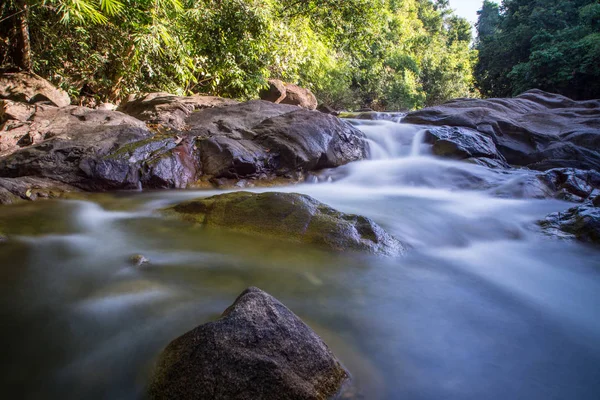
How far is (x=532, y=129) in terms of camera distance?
34.4 feet

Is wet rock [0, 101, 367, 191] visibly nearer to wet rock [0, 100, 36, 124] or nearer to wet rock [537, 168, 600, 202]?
wet rock [0, 100, 36, 124]

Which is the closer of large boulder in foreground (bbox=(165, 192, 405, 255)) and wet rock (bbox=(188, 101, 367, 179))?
large boulder in foreground (bbox=(165, 192, 405, 255))

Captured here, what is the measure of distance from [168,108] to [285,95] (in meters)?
7.46

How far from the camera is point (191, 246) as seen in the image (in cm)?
317

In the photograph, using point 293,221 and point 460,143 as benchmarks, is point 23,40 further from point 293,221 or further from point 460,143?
point 460,143

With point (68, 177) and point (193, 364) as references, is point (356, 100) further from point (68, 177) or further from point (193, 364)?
point (193, 364)

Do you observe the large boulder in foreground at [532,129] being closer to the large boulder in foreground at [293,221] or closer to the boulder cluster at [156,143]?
the boulder cluster at [156,143]

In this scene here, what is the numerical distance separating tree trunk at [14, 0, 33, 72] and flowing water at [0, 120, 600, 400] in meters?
6.11

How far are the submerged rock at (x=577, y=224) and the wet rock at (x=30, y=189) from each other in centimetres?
632

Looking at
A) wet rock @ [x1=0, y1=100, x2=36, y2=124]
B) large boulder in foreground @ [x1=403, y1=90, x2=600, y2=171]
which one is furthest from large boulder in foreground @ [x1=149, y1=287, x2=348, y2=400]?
large boulder in foreground @ [x1=403, y1=90, x2=600, y2=171]

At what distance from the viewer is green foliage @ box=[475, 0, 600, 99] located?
18.7m

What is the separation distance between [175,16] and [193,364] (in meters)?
9.49

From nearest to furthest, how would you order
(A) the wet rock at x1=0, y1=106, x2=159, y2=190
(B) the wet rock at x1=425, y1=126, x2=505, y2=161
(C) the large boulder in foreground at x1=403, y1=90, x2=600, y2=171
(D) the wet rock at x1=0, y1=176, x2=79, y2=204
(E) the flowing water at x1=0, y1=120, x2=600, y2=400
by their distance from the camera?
(E) the flowing water at x1=0, y1=120, x2=600, y2=400
(D) the wet rock at x1=0, y1=176, x2=79, y2=204
(A) the wet rock at x1=0, y1=106, x2=159, y2=190
(B) the wet rock at x1=425, y1=126, x2=505, y2=161
(C) the large boulder in foreground at x1=403, y1=90, x2=600, y2=171

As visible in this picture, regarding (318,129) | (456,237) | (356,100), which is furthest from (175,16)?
(356,100)
